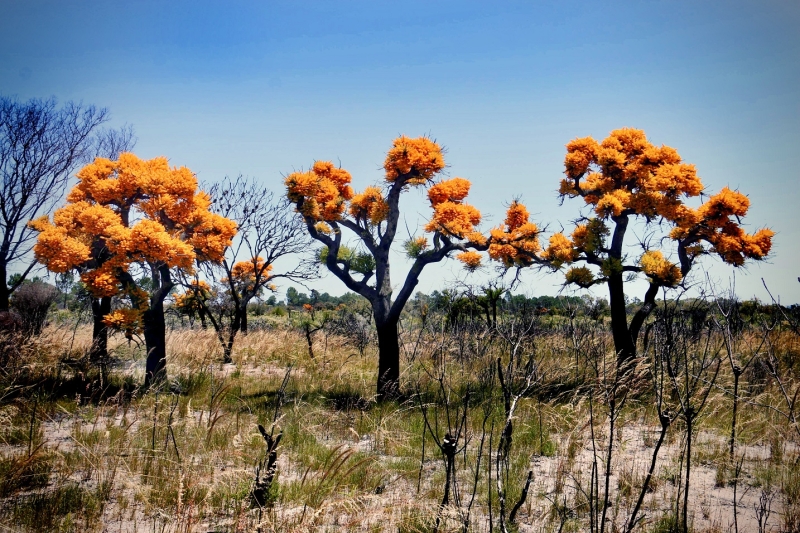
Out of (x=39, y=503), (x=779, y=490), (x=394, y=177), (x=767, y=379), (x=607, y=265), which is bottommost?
(x=39, y=503)

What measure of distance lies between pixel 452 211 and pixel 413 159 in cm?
125

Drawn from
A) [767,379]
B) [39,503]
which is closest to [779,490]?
[767,379]

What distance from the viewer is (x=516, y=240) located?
389 inches

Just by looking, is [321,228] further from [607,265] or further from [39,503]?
[39,503]

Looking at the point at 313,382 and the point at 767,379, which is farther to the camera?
the point at 313,382

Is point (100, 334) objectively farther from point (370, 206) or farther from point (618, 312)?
point (618, 312)

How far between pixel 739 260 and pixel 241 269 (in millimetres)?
18549

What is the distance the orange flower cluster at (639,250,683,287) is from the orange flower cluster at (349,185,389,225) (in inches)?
219

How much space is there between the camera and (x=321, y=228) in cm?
1004

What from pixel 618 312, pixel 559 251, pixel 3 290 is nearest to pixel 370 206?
pixel 559 251

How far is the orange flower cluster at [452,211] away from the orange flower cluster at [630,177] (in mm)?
3190

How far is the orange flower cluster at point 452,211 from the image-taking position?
909 centimetres

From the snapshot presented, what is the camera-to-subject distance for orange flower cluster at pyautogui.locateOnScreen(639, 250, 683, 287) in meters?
9.67

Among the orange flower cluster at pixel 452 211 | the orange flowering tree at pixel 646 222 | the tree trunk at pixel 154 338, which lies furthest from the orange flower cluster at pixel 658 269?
the tree trunk at pixel 154 338
